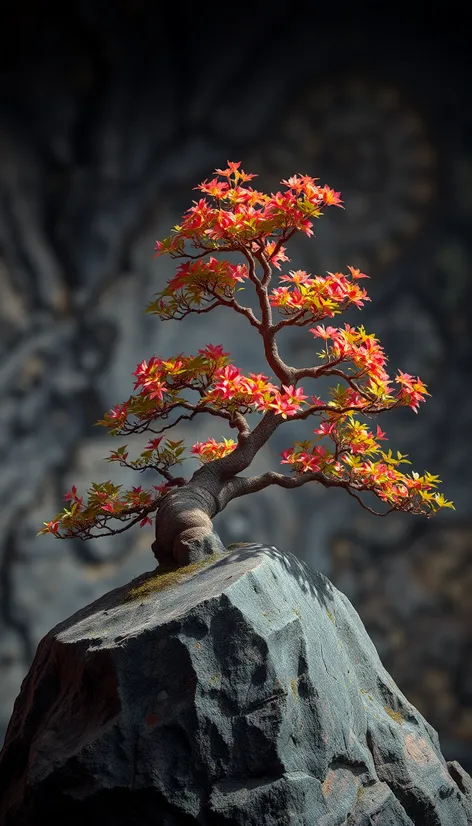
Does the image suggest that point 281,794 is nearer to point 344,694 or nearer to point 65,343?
point 344,694

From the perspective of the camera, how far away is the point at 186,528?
2295 mm

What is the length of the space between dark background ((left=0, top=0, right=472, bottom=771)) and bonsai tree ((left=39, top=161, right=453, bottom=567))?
256cm

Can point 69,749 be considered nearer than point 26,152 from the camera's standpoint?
Yes

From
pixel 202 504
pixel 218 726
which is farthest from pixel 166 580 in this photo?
pixel 218 726

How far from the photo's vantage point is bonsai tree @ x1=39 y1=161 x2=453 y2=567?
2.29 metres

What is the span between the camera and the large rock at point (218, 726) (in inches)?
73.7

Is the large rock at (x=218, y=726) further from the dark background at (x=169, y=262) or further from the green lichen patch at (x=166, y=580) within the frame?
the dark background at (x=169, y=262)

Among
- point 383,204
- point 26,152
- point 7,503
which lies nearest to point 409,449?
point 383,204

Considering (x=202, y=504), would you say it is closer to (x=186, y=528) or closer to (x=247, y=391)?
(x=186, y=528)

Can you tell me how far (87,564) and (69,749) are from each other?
2.99m

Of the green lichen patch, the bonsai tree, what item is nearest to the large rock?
→ the green lichen patch

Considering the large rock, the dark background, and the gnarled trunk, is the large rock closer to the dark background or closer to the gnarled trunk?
the gnarled trunk

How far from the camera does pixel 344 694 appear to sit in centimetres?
211

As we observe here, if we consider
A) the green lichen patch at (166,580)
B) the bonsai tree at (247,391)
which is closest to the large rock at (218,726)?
the green lichen patch at (166,580)
